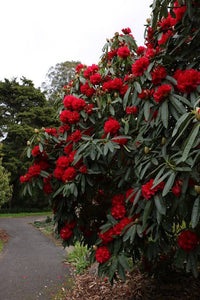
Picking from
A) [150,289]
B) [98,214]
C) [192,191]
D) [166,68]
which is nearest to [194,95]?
[166,68]

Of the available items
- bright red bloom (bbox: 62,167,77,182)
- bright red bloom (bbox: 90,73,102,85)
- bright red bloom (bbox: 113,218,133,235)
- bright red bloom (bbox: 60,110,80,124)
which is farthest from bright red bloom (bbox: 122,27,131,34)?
bright red bloom (bbox: 113,218,133,235)

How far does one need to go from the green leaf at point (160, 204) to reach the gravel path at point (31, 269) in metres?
3.51

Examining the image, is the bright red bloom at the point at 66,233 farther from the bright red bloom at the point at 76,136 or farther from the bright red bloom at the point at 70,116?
the bright red bloom at the point at 70,116

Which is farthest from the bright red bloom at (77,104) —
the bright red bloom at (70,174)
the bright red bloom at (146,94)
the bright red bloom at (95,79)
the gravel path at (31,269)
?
the gravel path at (31,269)

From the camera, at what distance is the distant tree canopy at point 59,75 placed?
20.6 metres

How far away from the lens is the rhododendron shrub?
1388 millimetres

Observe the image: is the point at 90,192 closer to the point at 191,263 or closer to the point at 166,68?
the point at 191,263

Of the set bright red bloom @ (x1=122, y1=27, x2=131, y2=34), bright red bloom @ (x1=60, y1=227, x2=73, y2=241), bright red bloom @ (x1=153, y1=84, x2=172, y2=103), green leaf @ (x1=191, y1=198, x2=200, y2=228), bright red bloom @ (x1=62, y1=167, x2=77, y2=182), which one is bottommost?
bright red bloom @ (x1=60, y1=227, x2=73, y2=241)

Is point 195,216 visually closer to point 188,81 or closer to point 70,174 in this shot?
point 188,81

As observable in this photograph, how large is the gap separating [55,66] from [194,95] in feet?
69.8

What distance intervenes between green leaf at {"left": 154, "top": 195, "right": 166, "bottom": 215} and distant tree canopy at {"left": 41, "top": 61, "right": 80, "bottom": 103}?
19.9 metres

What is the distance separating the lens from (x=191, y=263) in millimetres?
1465

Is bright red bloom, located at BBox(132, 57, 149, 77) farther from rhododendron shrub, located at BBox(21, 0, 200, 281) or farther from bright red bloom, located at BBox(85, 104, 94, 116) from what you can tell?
bright red bloom, located at BBox(85, 104, 94, 116)

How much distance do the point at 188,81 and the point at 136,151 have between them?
0.62 meters
